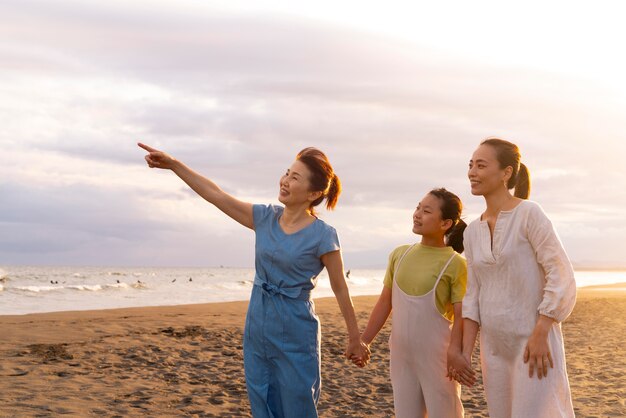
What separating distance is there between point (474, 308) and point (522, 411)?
1.74ft

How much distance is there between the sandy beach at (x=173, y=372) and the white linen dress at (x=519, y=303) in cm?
461

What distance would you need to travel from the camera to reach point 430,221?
4.23m

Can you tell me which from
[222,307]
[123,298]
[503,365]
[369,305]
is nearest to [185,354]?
[503,365]

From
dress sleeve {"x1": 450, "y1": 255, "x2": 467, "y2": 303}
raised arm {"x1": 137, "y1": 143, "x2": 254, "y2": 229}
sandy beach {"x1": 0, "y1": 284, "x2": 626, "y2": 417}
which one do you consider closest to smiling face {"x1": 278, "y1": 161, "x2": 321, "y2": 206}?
raised arm {"x1": 137, "y1": 143, "x2": 254, "y2": 229}

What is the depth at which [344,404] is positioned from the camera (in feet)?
27.6

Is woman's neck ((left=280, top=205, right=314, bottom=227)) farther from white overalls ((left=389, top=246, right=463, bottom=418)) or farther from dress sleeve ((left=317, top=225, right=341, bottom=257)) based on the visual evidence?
white overalls ((left=389, top=246, right=463, bottom=418))

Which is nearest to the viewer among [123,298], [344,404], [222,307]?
[344,404]

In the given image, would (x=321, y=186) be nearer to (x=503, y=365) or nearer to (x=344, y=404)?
(x=503, y=365)

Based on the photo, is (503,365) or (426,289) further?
(426,289)

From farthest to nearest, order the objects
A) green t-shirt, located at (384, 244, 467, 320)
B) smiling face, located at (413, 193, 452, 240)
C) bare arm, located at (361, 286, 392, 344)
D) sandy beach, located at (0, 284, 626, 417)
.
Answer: sandy beach, located at (0, 284, 626, 417) → bare arm, located at (361, 286, 392, 344) → smiling face, located at (413, 193, 452, 240) → green t-shirt, located at (384, 244, 467, 320)

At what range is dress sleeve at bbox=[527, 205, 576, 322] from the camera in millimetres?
3318

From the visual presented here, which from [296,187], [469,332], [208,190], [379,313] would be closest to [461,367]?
[469,332]

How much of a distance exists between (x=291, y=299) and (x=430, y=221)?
98cm

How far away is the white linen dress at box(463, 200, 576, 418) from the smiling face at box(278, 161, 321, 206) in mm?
894
